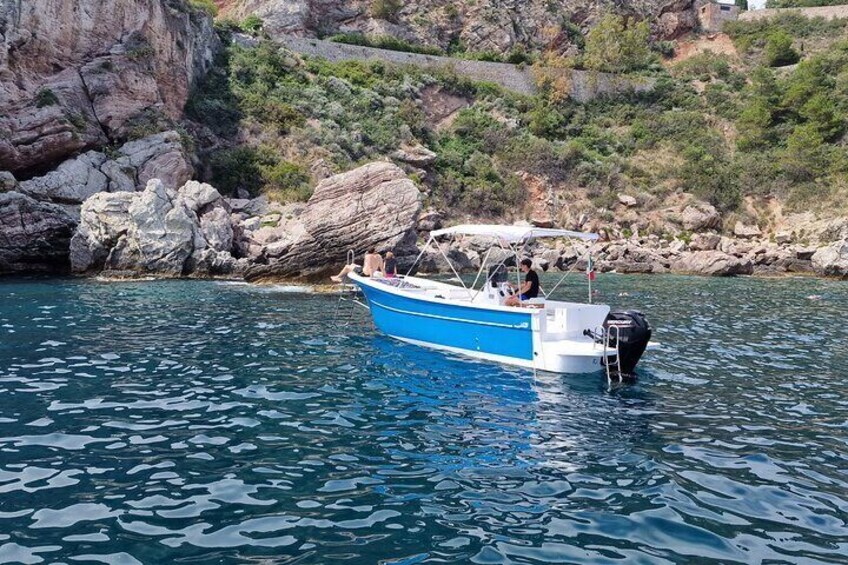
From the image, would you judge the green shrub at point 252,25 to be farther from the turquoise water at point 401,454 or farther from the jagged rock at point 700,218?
the turquoise water at point 401,454

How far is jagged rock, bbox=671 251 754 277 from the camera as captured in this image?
34.8 metres

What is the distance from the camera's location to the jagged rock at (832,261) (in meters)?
33.3

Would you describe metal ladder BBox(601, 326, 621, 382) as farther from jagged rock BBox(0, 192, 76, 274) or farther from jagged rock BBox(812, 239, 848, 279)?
jagged rock BBox(812, 239, 848, 279)

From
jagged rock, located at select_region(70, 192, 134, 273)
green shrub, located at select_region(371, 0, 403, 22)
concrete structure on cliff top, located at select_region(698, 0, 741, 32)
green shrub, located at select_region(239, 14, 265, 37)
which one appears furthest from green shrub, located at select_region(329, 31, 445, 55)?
jagged rock, located at select_region(70, 192, 134, 273)

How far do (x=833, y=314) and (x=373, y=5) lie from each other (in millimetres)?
58386

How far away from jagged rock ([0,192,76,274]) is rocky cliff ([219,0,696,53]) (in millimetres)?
38350

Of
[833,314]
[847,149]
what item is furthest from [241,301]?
[847,149]

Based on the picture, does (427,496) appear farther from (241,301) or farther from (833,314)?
(833,314)

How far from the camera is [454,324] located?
1364 centimetres

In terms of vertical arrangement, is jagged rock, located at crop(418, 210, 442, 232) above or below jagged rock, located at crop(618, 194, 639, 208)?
below

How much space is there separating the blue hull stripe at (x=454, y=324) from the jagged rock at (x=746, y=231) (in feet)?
122

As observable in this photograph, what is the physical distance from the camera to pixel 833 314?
65.9ft

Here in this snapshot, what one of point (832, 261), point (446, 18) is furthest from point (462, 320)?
point (446, 18)

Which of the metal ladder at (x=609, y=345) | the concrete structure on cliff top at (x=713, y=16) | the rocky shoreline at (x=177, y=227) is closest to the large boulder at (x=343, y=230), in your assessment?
the rocky shoreline at (x=177, y=227)
